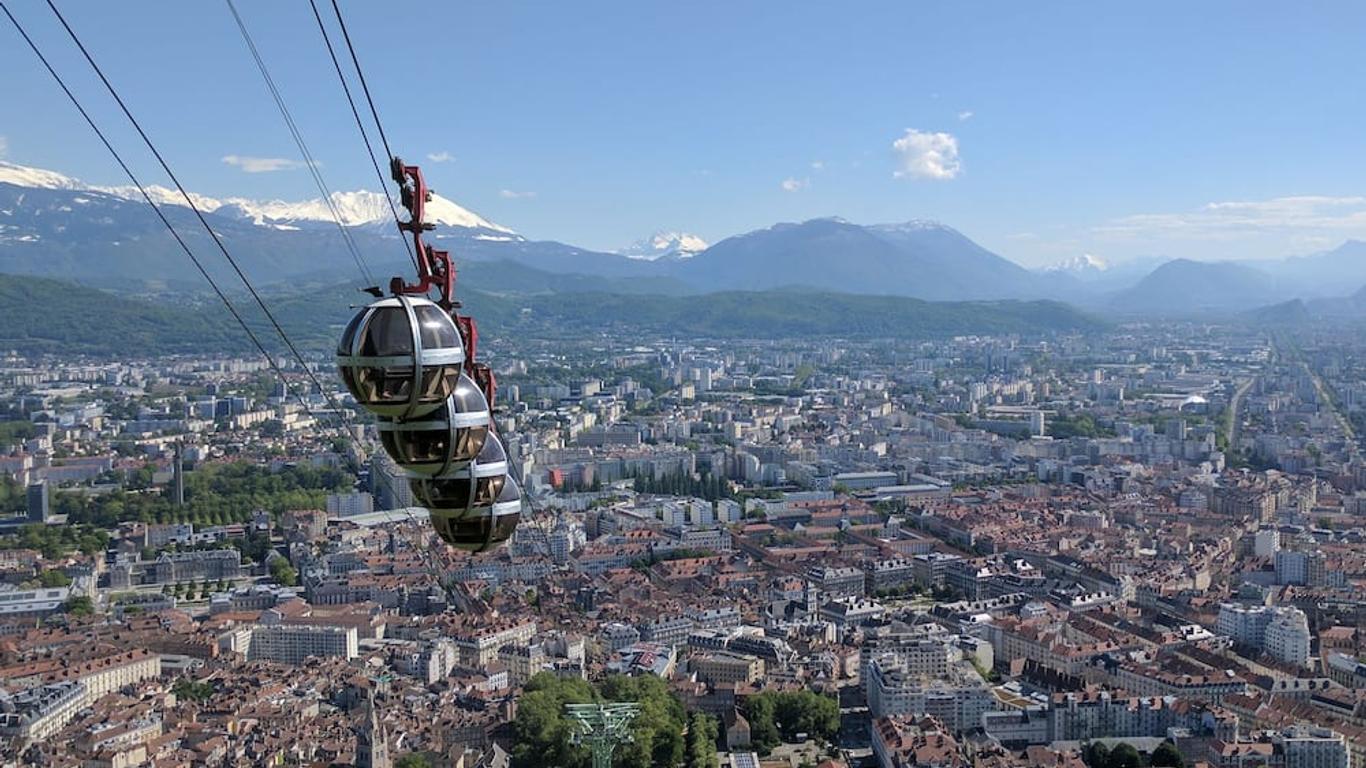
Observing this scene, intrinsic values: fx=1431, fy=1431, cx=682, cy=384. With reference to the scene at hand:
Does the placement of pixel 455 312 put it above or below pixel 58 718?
above

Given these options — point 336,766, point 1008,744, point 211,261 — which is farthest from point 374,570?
point 211,261

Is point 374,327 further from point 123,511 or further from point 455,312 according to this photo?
point 123,511

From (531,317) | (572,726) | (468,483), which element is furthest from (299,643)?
(531,317)

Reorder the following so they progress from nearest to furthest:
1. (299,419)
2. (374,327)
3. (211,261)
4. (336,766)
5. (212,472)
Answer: (374,327), (336,766), (212,472), (299,419), (211,261)

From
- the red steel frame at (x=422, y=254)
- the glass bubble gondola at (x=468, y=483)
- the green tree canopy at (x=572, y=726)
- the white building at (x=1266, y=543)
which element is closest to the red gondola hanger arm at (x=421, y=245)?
the red steel frame at (x=422, y=254)

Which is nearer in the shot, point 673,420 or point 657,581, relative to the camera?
point 657,581

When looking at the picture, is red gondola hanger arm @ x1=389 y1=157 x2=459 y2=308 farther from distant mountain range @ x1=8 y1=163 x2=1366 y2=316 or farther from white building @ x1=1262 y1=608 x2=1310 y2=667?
distant mountain range @ x1=8 y1=163 x2=1366 y2=316

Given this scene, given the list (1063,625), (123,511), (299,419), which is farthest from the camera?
(299,419)
